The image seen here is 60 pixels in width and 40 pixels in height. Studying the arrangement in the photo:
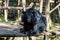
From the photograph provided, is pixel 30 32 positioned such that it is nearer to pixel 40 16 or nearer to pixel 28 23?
pixel 28 23

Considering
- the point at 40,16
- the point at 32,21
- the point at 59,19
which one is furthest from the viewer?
the point at 59,19

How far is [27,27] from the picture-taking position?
278 centimetres

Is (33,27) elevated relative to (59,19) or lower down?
elevated

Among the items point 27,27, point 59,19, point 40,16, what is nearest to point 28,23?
point 27,27

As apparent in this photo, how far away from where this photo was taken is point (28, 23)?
2.79 metres

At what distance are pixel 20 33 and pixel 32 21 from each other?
23cm

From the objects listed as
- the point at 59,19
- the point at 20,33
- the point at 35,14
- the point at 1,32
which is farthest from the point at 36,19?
the point at 59,19

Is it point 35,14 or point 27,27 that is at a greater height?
point 35,14

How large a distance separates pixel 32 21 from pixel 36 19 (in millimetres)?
75

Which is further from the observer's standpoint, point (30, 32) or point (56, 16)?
point (56, 16)

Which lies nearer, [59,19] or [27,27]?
[27,27]

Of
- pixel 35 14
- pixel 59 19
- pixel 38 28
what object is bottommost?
pixel 59 19

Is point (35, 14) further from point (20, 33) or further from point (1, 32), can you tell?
point (1, 32)

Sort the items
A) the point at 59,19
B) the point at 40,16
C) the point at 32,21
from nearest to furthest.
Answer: the point at 32,21 → the point at 40,16 → the point at 59,19
